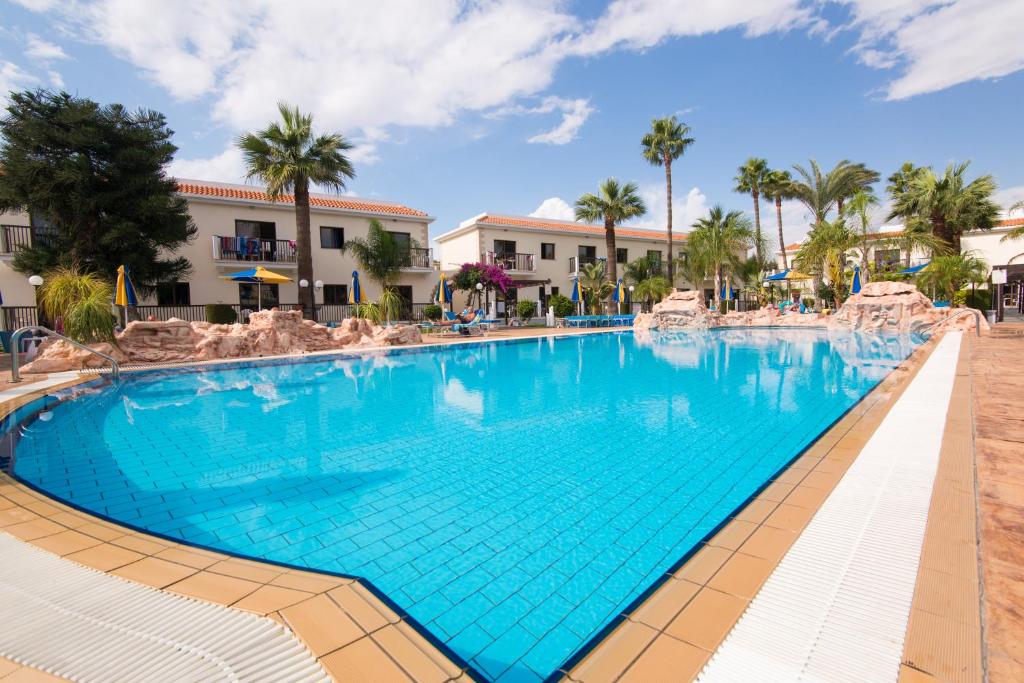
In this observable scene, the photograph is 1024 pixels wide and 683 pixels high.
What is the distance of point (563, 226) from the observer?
96.3 feet

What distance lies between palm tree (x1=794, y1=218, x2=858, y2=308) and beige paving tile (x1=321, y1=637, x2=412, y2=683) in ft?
80.1

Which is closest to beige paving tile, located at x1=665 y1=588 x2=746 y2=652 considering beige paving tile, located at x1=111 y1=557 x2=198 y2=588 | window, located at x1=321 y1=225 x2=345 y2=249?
beige paving tile, located at x1=111 y1=557 x2=198 y2=588

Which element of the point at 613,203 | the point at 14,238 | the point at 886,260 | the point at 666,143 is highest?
the point at 666,143

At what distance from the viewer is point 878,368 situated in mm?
9047

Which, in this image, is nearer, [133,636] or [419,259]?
[133,636]

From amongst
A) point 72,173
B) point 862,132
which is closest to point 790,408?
point 72,173

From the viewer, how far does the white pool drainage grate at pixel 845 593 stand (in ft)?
4.90

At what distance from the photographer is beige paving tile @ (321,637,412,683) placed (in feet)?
4.88

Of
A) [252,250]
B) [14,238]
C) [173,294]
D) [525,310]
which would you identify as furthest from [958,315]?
[14,238]

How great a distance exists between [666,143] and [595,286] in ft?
30.7

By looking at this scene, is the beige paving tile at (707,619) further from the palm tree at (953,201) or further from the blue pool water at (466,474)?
the palm tree at (953,201)

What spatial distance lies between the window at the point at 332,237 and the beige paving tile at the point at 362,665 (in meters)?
21.6

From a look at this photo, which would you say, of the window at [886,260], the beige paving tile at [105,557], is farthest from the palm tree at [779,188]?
the beige paving tile at [105,557]

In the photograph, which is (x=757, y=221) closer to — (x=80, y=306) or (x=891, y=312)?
(x=891, y=312)
